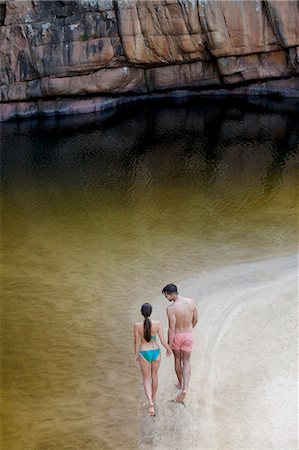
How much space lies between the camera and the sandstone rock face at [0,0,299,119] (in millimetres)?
33656

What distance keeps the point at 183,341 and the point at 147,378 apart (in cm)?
89

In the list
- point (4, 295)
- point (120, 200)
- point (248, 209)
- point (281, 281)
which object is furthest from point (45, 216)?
point (281, 281)

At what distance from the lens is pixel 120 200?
20594 millimetres

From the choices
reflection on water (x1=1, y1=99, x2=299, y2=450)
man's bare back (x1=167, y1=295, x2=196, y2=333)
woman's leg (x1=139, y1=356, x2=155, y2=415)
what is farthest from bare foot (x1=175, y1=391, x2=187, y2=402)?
man's bare back (x1=167, y1=295, x2=196, y2=333)

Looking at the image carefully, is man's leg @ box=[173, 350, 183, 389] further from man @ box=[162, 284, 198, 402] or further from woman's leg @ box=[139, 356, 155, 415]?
woman's leg @ box=[139, 356, 155, 415]

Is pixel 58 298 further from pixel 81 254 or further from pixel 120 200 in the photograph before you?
pixel 120 200

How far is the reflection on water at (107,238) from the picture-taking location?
1020 centimetres

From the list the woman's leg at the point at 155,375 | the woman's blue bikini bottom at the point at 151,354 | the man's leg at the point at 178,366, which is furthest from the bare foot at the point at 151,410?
the woman's blue bikini bottom at the point at 151,354

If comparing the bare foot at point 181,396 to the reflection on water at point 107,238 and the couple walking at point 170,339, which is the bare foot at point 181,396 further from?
the reflection on water at point 107,238

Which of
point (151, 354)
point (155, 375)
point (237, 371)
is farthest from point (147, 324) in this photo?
point (237, 371)

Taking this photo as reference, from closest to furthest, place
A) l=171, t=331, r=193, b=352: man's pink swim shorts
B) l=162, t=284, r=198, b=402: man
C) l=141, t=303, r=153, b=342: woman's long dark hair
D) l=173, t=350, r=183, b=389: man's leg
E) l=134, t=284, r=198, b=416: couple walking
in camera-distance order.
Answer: l=141, t=303, r=153, b=342: woman's long dark hair → l=134, t=284, r=198, b=416: couple walking → l=162, t=284, r=198, b=402: man → l=171, t=331, r=193, b=352: man's pink swim shorts → l=173, t=350, r=183, b=389: man's leg

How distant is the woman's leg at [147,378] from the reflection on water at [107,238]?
44 centimetres

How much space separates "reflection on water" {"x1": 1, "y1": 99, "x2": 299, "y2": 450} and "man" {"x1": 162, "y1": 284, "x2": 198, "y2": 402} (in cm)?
111

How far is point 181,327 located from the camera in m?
9.16
